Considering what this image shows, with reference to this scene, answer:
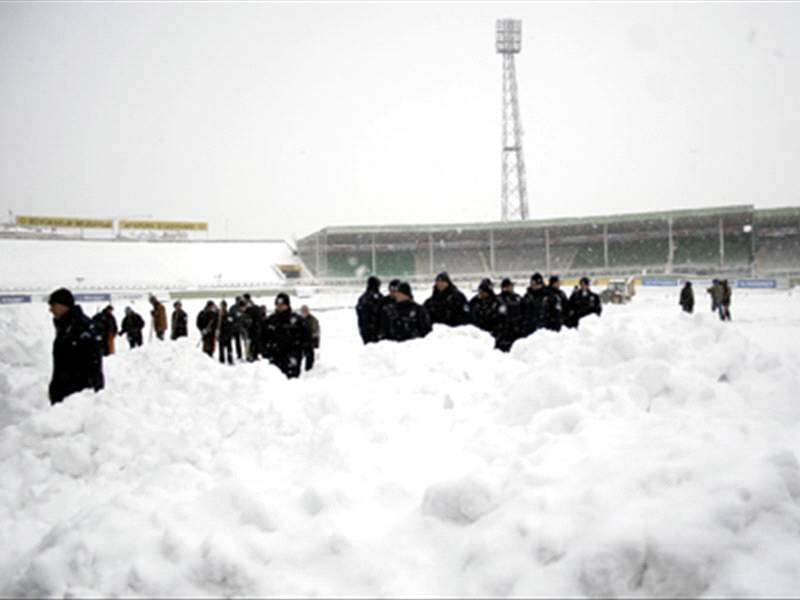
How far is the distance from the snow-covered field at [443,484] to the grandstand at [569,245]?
37471 millimetres

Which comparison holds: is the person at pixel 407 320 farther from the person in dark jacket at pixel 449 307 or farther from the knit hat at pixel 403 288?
the person in dark jacket at pixel 449 307

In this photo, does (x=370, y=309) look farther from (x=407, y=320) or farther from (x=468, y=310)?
(x=468, y=310)

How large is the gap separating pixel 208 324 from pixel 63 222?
173ft

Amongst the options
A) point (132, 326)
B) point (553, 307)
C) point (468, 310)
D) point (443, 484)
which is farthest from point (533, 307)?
point (132, 326)

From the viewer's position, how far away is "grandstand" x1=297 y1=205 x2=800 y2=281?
43375 millimetres

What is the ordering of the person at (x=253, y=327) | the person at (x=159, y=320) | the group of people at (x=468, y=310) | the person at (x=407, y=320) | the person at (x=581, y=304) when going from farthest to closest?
the person at (x=159, y=320) < the person at (x=253, y=327) < the person at (x=581, y=304) < the group of people at (x=468, y=310) < the person at (x=407, y=320)

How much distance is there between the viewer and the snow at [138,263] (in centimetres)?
4112

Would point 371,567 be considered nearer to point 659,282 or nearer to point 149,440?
point 149,440

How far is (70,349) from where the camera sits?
5.64 metres

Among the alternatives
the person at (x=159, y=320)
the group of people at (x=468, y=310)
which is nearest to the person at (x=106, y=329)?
the person at (x=159, y=320)

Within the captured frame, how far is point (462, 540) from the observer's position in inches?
108

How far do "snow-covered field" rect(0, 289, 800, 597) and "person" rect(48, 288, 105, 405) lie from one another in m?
0.41

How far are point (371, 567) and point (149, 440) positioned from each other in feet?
9.43

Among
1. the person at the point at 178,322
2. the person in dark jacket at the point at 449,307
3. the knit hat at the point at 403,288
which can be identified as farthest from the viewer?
the person at the point at 178,322
